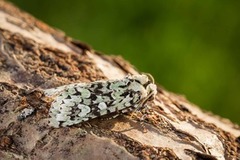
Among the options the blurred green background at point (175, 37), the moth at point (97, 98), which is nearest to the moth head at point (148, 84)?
the moth at point (97, 98)

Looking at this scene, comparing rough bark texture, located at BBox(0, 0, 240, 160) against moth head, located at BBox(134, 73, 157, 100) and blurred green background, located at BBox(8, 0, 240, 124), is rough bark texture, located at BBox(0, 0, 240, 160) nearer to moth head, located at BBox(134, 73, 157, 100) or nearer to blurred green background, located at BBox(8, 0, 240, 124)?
moth head, located at BBox(134, 73, 157, 100)

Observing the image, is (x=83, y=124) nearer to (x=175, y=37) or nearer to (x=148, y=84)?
(x=148, y=84)

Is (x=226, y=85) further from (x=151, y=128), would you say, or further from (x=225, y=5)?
(x=151, y=128)

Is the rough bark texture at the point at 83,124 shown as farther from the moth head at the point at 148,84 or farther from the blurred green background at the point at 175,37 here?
the blurred green background at the point at 175,37

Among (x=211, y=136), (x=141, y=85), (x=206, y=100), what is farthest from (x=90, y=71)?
(x=206, y=100)

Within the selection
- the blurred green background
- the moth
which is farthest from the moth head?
the blurred green background

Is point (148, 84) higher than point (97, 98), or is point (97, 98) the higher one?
point (148, 84)

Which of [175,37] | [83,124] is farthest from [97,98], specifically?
[175,37]
